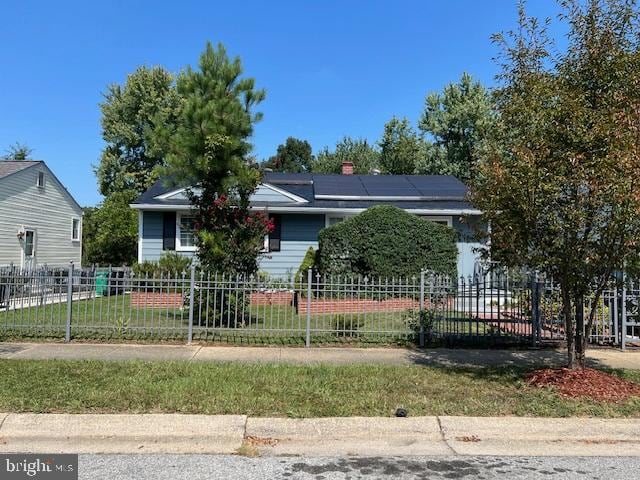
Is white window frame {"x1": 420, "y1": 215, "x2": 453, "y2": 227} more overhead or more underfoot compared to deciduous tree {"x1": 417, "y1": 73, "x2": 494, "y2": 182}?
more underfoot

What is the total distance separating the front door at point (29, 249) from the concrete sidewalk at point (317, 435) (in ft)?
65.6

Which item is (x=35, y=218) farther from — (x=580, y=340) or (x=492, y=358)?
(x=580, y=340)

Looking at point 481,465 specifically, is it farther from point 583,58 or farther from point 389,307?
point 389,307

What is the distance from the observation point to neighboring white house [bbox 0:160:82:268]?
21703mm

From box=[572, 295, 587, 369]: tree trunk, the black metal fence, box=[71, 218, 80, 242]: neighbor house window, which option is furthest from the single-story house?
box=[71, 218, 80, 242]: neighbor house window

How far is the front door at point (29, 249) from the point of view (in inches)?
902

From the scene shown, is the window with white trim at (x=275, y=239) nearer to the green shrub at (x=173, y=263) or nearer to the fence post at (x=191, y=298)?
the green shrub at (x=173, y=263)

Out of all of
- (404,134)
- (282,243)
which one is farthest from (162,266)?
(404,134)

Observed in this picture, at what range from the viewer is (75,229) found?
28.2 metres

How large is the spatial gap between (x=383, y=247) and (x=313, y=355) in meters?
6.05

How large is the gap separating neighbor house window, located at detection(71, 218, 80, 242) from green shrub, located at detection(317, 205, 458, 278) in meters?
18.3

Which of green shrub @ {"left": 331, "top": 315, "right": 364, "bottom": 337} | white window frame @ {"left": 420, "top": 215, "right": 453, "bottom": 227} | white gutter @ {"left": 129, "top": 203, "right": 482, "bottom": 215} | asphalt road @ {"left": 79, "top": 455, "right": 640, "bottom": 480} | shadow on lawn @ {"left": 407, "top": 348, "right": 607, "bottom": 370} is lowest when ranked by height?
asphalt road @ {"left": 79, "top": 455, "right": 640, "bottom": 480}

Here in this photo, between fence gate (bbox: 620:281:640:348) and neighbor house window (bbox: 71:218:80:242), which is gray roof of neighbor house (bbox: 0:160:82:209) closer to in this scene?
neighbor house window (bbox: 71:218:80:242)

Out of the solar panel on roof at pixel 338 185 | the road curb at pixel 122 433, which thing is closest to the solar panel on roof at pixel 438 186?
the solar panel on roof at pixel 338 185
